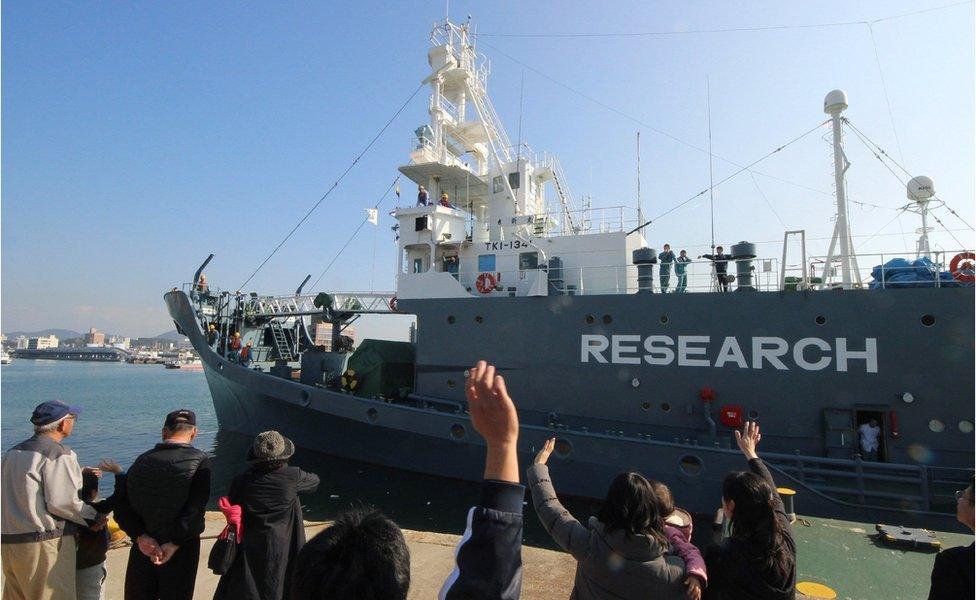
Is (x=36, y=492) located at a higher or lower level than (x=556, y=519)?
lower

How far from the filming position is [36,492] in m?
2.79

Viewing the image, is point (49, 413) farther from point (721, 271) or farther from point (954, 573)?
point (721, 271)

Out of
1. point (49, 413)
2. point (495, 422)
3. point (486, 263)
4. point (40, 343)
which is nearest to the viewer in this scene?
point (495, 422)

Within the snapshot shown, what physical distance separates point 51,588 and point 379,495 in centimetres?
728

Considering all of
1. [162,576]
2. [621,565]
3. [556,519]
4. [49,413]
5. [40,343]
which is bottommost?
[40,343]

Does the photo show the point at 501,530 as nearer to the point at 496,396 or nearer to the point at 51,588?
the point at 496,396

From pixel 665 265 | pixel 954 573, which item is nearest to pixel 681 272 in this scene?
pixel 665 265

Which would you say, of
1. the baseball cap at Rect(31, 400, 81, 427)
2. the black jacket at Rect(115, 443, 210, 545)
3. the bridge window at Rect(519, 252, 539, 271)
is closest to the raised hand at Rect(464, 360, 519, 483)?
the black jacket at Rect(115, 443, 210, 545)

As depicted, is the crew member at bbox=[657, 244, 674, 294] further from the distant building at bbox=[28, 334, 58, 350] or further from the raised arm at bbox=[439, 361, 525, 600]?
the distant building at bbox=[28, 334, 58, 350]

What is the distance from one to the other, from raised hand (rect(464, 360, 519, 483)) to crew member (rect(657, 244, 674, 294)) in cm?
828

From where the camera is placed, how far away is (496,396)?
1.42 meters

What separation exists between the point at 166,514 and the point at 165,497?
0.10m

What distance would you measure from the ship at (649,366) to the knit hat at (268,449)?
19.9 ft

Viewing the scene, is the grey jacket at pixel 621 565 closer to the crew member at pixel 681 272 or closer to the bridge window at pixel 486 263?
the crew member at pixel 681 272
